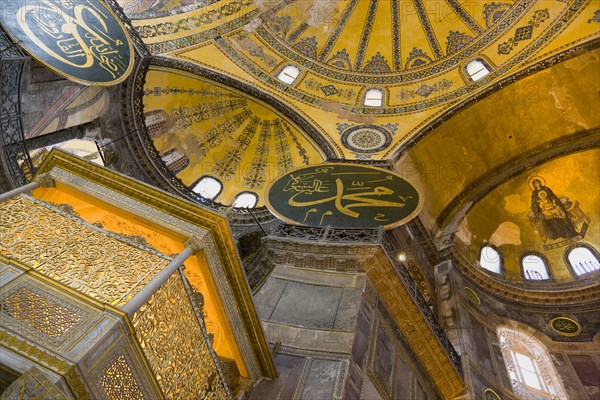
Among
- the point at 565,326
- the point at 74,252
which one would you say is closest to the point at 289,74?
the point at 565,326

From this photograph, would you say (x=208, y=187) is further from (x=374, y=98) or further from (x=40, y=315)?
(x=40, y=315)

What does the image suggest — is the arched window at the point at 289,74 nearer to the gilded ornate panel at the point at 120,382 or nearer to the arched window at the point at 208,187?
the arched window at the point at 208,187

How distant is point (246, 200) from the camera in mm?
11461

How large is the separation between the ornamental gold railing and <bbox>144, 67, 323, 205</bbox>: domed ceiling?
764 cm

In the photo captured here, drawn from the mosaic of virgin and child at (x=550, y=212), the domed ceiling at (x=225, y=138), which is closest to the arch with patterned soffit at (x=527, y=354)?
the mosaic of virgin and child at (x=550, y=212)

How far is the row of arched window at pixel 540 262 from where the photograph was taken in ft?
35.6

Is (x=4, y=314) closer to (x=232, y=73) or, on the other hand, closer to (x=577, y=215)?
(x=232, y=73)

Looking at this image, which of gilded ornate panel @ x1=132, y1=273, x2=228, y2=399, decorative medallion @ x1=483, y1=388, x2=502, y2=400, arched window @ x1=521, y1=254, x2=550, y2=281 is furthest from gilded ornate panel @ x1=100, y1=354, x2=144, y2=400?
arched window @ x1=521, y1=254, x2=550, y2=281

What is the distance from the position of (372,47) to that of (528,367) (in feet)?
29.3

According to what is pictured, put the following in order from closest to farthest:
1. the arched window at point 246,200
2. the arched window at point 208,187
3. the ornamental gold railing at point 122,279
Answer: the ornamental gold railing at point 122,279 < the arched window at point 246,200 < the arched window at point 208,187

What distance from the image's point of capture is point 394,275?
21.9 feet

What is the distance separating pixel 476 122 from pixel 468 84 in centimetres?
109

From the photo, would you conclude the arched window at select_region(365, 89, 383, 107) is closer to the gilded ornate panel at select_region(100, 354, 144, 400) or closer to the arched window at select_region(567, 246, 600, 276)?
the arched window at select_region(567, 246, 600, 276)

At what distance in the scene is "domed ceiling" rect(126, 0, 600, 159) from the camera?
36.0 feet
